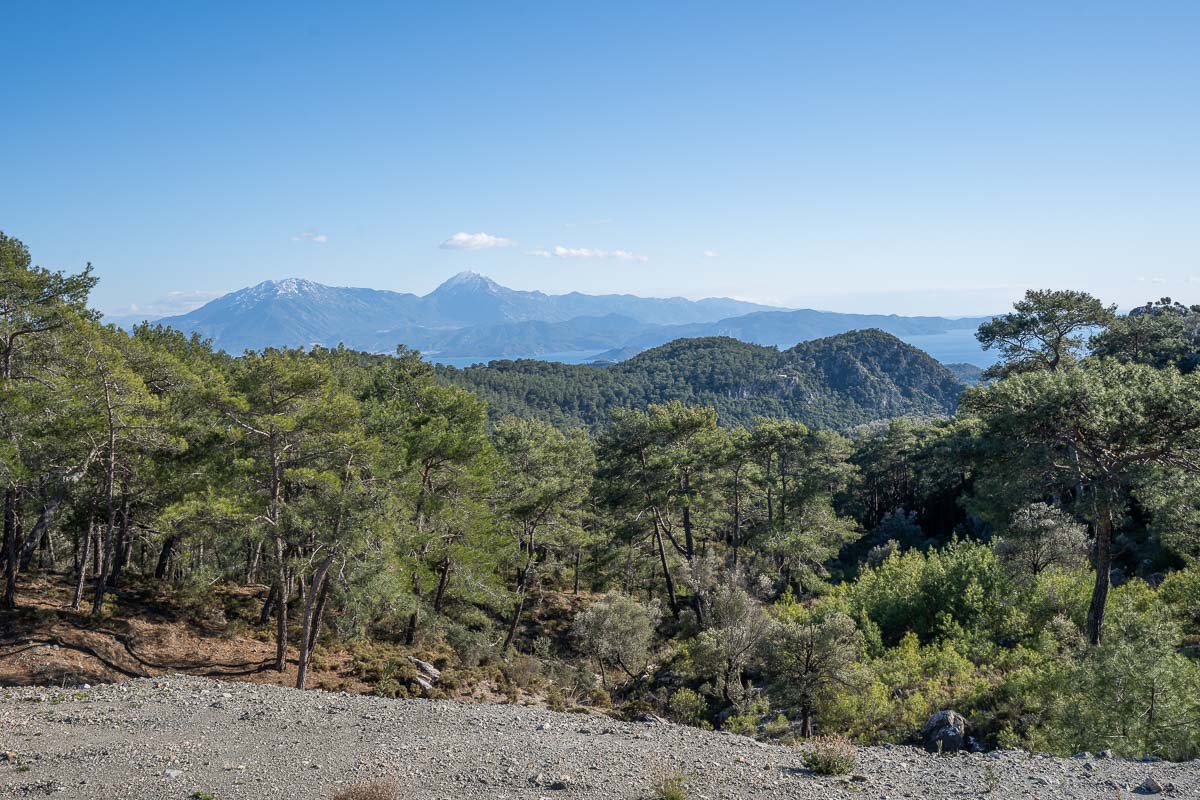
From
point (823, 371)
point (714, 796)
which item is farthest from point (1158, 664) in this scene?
point (823, 371)

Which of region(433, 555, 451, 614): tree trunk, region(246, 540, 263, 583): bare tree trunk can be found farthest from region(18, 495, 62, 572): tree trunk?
region(433, 555, 451, 614): tree trunk

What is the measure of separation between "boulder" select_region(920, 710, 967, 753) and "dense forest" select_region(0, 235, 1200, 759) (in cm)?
41

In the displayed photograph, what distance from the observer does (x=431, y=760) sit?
8141 mm

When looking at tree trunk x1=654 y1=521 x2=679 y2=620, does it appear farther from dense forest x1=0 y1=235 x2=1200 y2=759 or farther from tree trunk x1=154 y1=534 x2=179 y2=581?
tree trunk x1=154 y1=534 x2=179 y2=581

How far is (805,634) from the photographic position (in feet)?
41.3

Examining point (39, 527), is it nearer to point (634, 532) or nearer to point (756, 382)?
point (634, 532)

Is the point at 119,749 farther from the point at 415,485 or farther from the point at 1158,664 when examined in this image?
the point at 1158,664

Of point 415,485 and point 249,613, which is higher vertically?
point 415,485

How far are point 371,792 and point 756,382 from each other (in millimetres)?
161653

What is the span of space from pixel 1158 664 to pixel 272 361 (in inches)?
664

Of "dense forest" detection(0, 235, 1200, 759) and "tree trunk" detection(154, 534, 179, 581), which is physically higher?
"dense forest" detection(0, 235, 1200, 759)

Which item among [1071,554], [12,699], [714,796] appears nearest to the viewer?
[714,796]

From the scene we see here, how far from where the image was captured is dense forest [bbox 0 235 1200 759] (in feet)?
37.7

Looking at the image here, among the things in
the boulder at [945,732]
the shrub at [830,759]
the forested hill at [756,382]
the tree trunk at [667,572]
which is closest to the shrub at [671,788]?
the shrub at [830,759]
